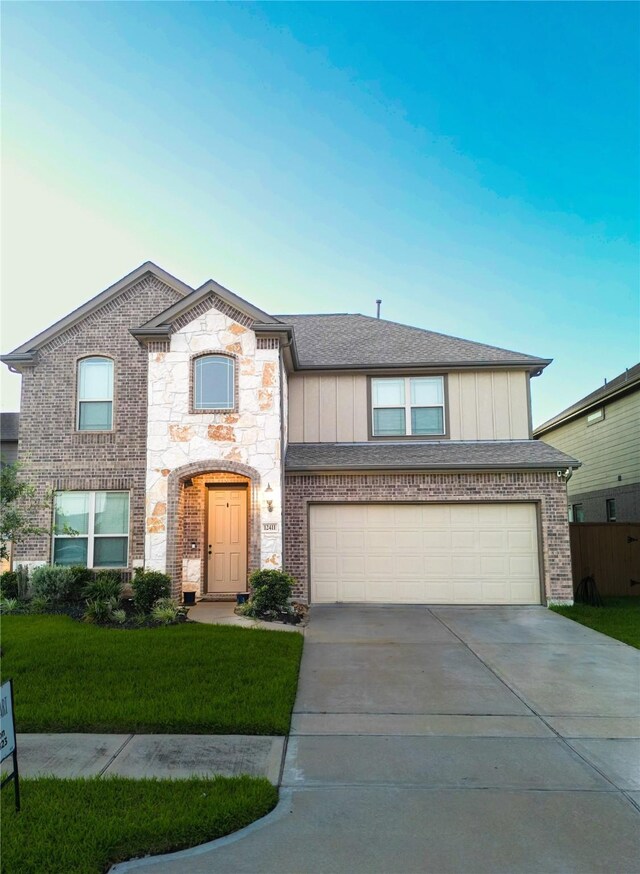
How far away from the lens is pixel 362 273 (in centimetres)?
2114

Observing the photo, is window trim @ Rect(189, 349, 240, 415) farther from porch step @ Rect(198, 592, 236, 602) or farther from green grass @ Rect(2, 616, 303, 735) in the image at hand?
green grass @ Rect(2, 616, 303, 735)

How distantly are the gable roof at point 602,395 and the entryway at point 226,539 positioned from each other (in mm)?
11416

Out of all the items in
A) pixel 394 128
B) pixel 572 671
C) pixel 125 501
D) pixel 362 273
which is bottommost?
pixel 572 671

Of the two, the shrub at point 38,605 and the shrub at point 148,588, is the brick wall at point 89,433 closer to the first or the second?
the shrub at point 38,605

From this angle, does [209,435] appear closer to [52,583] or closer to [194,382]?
[194,382]

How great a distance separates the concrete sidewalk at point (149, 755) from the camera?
4.33 m

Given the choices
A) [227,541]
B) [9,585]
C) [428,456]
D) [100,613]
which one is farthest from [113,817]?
[428,456]

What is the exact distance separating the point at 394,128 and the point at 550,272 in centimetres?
934

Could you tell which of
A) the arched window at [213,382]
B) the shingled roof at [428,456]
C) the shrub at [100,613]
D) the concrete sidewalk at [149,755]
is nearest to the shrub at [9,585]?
the shrub at [100,613]

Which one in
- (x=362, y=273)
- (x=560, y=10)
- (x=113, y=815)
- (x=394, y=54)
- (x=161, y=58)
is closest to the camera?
(x=113, y=815)

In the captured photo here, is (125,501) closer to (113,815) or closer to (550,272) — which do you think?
(113,815)

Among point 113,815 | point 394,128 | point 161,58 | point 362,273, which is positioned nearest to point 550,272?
point 362,273

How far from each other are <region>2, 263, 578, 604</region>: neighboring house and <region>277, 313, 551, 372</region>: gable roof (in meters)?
0.19

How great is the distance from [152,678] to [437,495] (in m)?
7.53
